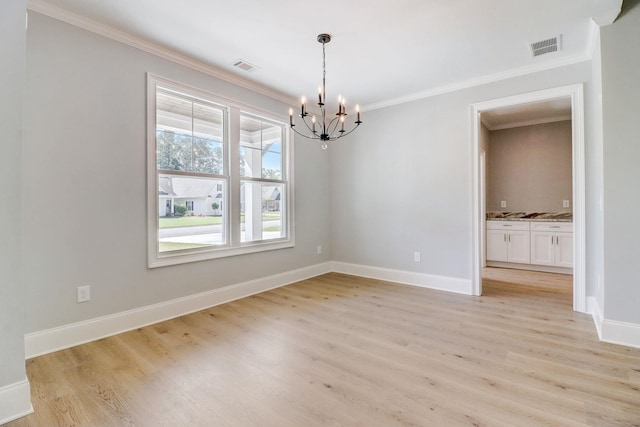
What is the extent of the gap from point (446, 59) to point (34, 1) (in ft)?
12.1

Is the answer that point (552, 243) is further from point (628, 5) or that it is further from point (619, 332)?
point (628, 5)

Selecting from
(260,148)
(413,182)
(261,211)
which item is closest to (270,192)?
(261,211)

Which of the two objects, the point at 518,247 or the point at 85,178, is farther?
the point at 518,247

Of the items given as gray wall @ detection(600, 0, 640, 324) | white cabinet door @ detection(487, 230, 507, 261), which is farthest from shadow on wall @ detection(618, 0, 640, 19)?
white cabinet door @ detection(487, 230, 507, 261)

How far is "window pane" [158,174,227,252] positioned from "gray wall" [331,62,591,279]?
2.15m

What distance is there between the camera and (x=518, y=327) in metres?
2.81

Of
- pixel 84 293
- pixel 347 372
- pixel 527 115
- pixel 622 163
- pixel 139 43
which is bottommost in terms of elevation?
pixel 347 372

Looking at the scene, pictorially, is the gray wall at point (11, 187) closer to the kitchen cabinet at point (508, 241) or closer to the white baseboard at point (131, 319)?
the white baseboard at point (131, 319)

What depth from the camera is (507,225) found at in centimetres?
554

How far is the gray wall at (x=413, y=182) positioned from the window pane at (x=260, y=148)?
45.8 inches

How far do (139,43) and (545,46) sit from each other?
396 cm

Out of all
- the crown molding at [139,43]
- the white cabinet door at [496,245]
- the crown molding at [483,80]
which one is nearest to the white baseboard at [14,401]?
the crown molding at [139,43]

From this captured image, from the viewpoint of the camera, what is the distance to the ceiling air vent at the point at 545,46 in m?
2.90

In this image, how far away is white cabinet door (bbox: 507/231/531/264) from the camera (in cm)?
533
